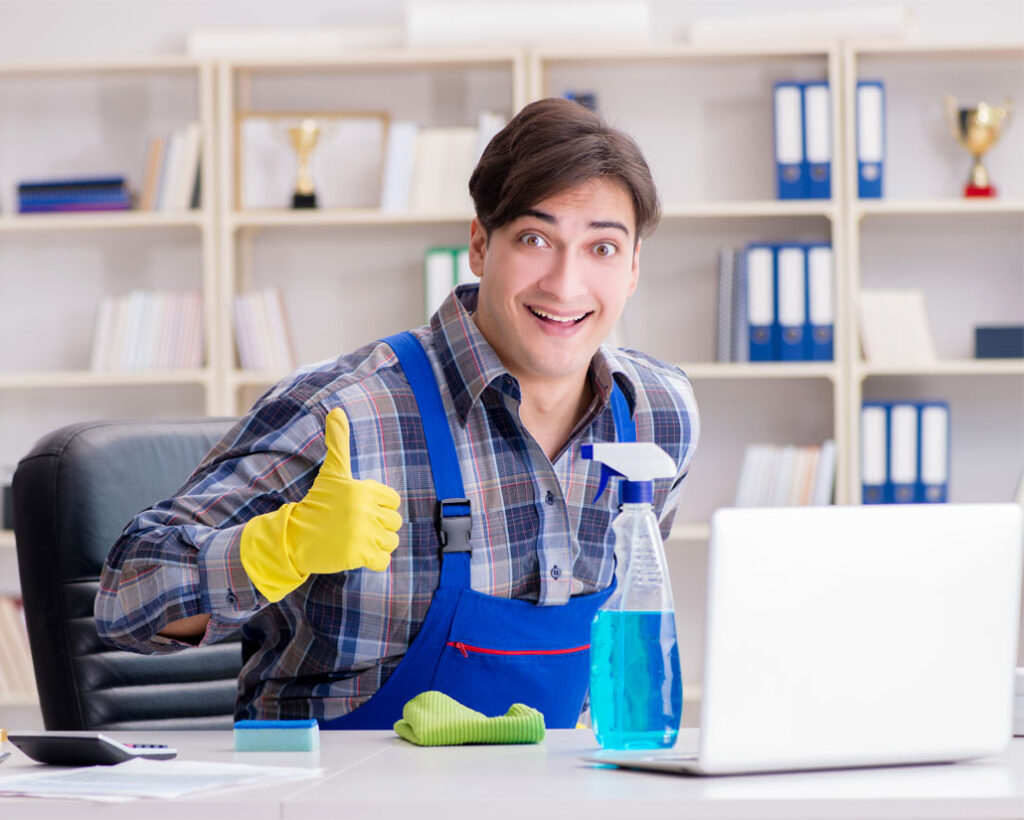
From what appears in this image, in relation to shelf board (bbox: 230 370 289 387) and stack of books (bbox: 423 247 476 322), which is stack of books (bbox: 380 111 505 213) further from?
shelf board (bbox: 230 370 289 387)

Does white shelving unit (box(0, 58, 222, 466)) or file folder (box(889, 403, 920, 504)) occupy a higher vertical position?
white shelving unit (box(0, 58, 222, 466))

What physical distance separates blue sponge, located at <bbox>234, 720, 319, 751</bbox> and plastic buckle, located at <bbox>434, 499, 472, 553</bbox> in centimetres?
40

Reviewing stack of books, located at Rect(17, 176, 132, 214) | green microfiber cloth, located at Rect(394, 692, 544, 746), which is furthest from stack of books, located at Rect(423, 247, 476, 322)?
green microfiber cloth, located at Rect(394, 692, 544, 746)

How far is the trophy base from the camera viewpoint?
11.1ft

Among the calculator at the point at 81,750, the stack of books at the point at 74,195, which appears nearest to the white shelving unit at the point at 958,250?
the stack of books at the point at 74,195

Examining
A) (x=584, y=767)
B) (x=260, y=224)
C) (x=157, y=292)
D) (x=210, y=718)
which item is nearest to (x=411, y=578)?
(x=210, y=718)

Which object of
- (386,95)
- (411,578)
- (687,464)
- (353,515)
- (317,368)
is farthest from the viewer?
(386,95)

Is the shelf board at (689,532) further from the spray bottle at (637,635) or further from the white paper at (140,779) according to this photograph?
the white paper at (140,779)

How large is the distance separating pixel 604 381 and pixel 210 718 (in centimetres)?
67

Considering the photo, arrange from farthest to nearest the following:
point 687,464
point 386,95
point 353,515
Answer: point 386,95
point 687,464
point 353,515

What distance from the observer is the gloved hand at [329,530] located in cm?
113

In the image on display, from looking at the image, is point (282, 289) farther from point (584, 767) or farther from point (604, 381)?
point (584, 767)

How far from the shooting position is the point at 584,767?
95 cm

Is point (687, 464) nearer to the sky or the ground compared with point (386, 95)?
nearer to the ground
